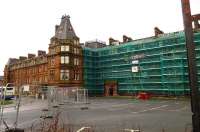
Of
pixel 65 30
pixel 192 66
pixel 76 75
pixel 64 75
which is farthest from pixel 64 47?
pixel 192 66

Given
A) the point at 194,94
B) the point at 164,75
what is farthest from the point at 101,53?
the point at 194,94

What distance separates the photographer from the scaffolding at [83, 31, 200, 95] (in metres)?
53.4

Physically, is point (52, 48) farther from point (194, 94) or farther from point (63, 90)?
point (194, 94)

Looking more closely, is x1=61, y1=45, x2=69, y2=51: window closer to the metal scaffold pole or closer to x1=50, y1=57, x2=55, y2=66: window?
x1=50, y1=57, x2=55, y2=66: window

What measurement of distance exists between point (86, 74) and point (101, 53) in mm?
7537

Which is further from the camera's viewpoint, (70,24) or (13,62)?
(13,62)

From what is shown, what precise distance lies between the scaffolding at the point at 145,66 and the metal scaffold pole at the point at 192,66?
50655mm

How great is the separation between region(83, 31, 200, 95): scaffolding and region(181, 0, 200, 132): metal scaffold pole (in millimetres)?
50655

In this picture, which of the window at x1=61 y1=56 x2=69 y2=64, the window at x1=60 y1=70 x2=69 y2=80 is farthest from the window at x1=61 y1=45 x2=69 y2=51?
the window at x1=60 y1=70 x2=69 y2=80

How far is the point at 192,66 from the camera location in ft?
12.0

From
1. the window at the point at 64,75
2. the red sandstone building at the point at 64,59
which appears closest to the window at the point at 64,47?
the red sandstone building at the point at 64,59

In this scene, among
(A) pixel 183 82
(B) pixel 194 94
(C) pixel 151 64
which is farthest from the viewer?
(C) pixel 151 64

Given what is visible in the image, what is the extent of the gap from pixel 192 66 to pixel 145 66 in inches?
2247

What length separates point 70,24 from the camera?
67.1 metres
